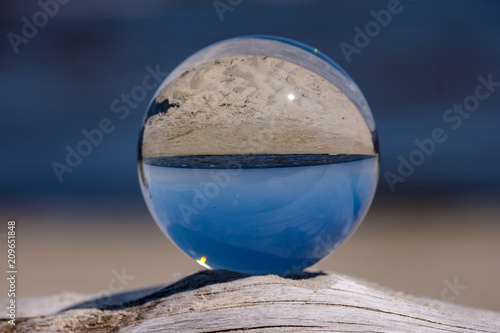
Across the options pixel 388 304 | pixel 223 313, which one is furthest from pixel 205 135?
pixel 388 304

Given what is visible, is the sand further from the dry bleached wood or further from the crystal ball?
the dry bleached wood

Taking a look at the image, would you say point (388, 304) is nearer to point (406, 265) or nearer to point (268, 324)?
point (268, 324)

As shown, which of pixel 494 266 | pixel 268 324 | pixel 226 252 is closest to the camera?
pixel 268 324

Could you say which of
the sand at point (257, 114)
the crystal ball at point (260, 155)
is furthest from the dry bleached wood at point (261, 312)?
the sand at point (257, 114)

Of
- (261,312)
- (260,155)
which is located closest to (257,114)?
(260,155)

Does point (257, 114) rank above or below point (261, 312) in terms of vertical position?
above

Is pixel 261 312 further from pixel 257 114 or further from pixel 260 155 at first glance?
pixel 257 114
